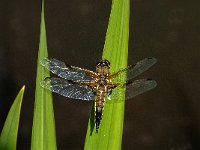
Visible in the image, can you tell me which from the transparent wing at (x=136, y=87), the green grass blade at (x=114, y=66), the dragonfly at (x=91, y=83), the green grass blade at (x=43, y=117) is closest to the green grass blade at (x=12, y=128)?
the green grass blade at (x=43, y=117)

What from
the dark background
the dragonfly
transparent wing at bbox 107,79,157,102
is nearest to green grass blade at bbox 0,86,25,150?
the dragonfly

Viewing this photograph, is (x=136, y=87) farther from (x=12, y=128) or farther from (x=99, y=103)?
(x=12, y=128)

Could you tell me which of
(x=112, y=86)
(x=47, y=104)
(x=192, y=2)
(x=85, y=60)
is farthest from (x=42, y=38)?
(x=192, y=2)

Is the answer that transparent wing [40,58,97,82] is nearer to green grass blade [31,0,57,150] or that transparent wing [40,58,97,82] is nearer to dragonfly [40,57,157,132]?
dragonfly [40,57,157,132]

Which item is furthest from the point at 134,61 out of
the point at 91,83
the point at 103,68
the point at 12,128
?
the point at 12,128

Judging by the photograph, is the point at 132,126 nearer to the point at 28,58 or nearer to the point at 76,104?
the point at 76,104
